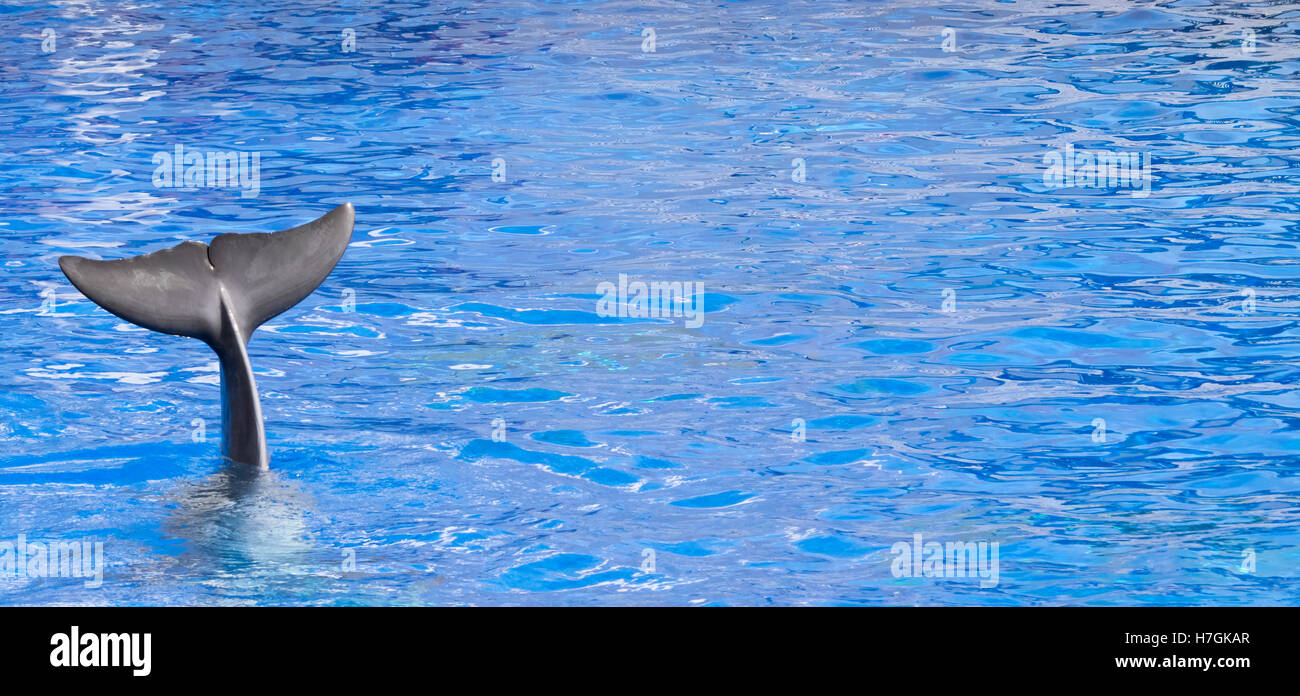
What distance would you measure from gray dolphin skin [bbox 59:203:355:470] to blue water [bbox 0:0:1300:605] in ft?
1.59

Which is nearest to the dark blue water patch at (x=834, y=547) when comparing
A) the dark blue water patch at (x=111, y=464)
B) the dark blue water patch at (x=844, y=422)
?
the dark blue water patch at (x=844, y=422)

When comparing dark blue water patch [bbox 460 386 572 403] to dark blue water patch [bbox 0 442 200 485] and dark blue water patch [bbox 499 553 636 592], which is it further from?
dark blue water patch [bbox 499 553 636 592]

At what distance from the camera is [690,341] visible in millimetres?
6945

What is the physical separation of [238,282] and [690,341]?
248 cm

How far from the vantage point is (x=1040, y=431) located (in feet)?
19.4

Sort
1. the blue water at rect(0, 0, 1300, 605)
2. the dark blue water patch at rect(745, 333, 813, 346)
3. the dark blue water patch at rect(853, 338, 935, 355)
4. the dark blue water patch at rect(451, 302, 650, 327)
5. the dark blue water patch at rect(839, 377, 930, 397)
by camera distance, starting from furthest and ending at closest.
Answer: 1. the dark blue water patch at rect(451, 302, 650, 327)
2. the dark blue water patch at rect(745, 333, 813, 346)
3. the dark blue water patch at rect(853, 338, 935, 355)
4. the dark blue water patch at rect(839, 377, 930, 397)
5. the blue water at rect(0, 0, 1300, 605)

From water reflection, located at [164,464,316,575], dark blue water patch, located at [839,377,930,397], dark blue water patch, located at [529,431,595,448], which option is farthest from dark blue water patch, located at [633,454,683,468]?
water reflection, located at [164,464,316,575]

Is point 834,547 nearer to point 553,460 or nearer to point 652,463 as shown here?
point 652,463

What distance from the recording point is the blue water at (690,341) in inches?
197

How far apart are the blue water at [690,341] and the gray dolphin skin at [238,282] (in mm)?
483

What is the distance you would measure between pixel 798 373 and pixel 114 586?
3.03 m

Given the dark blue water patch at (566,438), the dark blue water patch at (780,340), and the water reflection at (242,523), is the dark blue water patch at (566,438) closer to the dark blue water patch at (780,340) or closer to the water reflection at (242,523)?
the water reflection at (242,523)

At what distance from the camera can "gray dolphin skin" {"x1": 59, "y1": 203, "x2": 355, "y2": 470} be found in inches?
193
